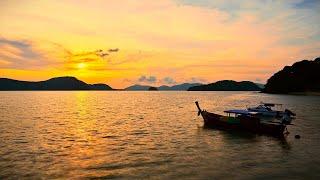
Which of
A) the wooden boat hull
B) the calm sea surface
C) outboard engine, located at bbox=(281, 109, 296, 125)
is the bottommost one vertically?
the calm sea surface

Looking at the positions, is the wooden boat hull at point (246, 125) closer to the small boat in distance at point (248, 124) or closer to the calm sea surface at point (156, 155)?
the small boat in distance at point (248, 124)

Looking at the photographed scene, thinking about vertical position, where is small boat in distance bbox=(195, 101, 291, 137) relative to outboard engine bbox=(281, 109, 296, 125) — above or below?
below

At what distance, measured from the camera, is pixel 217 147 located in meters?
38.6

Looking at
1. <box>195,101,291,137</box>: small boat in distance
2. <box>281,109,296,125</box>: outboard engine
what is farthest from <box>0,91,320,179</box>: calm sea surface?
<box>281,109,296,125</box>: outboard engine

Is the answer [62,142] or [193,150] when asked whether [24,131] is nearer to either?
[62,142]

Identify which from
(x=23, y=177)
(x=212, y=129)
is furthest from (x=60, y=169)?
(x=212, y=129)

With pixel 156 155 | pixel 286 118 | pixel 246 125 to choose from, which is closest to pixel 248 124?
pixel 246 125

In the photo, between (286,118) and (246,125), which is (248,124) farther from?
(286,118)

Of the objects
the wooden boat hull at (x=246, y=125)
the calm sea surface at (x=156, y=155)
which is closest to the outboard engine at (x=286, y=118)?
the wooden boat hull at (x=246, y=125)

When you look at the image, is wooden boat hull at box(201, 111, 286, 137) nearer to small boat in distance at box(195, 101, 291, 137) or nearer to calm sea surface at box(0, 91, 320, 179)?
small boat in distance at box(195, 101, 291, 137)

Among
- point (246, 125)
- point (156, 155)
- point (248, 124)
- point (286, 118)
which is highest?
point (286, 118)

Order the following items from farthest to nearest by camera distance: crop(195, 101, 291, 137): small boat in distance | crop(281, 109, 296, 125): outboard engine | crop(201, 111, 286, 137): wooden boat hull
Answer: crop(281, 109, 296, 125): outboard engine
crop(195, 101, 291, 137): small boat in distance
crop(201, 111, 286, 137): wooden boat hull

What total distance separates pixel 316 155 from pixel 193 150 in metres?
12.8

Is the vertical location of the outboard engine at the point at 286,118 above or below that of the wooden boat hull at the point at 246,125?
above
